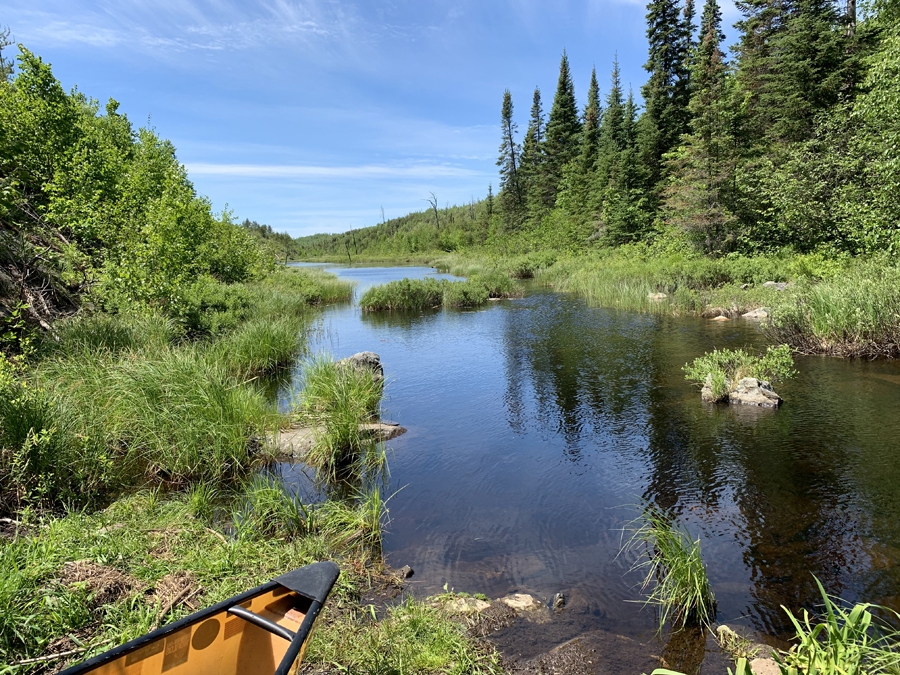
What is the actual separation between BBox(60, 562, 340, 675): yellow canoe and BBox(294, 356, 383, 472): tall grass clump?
3908mm

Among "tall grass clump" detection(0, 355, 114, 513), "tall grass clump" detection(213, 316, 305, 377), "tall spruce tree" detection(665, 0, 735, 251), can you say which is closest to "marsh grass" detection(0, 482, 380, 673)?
"tall grass clump" detection(0, 355, 114, 513)

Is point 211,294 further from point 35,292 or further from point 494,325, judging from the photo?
point 494,325

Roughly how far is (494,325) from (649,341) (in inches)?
245

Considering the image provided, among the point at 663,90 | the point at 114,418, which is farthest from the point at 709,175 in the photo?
the point at 114,418

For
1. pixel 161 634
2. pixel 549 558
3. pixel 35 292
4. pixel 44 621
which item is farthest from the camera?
pixel 35 292

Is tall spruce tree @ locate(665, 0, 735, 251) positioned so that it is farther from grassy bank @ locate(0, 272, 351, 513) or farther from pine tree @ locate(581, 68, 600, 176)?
grassy bank @ locate(0, 272, 351, 513)

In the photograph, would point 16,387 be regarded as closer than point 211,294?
Yes

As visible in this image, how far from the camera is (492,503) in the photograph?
601 cm

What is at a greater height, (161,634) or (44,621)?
(161,634)

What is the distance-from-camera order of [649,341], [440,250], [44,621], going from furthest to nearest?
[440,250], [649,341], [44,621]

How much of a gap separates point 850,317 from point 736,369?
349cm

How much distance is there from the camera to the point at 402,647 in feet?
10.6

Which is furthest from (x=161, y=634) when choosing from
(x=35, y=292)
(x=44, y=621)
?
(x=35, y=292)

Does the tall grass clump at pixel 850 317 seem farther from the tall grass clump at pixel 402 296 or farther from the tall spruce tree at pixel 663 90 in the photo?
the tall spruce tree at pixel 663 90
